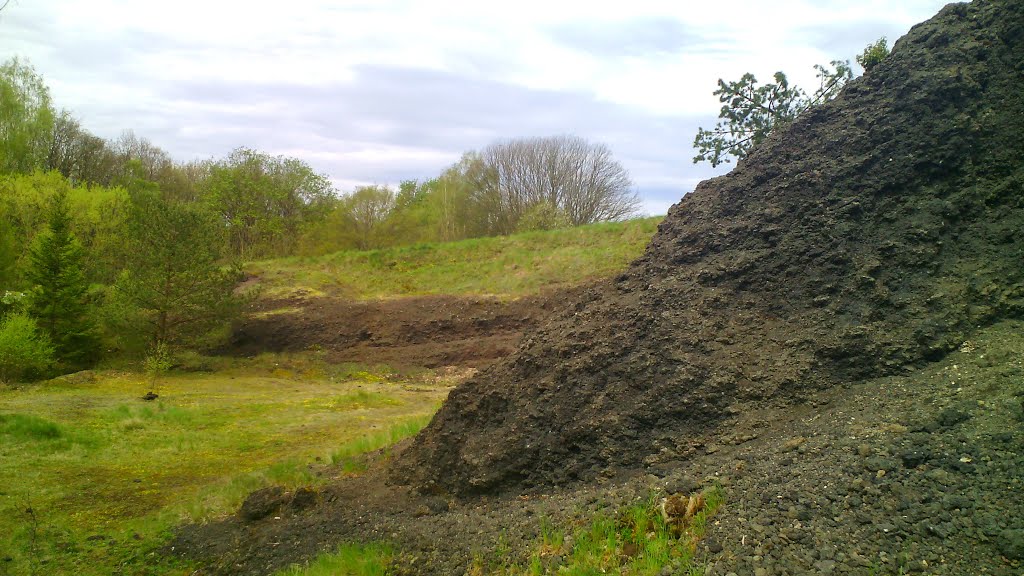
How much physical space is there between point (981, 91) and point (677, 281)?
A: 3.47 metres

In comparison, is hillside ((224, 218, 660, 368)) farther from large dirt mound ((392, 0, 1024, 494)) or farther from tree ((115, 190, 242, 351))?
large dirt mound ((392, 0, 1024, 494))

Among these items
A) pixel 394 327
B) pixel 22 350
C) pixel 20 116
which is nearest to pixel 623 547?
pixel 22 350

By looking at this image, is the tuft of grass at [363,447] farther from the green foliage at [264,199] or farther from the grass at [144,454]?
the green foliage at [264,199]

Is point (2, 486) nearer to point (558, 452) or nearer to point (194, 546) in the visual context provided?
point (194, 546)

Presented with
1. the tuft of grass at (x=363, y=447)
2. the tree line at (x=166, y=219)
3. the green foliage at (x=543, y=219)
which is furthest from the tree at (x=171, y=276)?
the green foliage at (x=543, y=219)

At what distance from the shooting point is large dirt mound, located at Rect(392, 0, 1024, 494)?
5.08 metres

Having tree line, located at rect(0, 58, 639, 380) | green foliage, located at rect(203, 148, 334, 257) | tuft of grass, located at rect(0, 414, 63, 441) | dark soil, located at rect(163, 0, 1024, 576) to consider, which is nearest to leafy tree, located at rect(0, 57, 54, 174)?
tree line, located at rect(0, 58, 639, 380)

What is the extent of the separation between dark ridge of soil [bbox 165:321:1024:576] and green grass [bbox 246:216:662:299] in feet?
60.4

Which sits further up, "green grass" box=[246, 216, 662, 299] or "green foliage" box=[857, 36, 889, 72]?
"green foliage" box=[857, 36, 889, 72]

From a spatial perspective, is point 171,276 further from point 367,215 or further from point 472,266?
point 367,215

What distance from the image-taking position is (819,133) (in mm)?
7121

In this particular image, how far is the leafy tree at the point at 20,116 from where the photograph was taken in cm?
2542

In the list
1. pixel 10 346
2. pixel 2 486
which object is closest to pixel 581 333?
pixel 2 486

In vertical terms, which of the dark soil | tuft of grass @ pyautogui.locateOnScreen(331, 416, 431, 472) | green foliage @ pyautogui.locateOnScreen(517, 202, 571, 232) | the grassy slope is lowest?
the grassy slope
